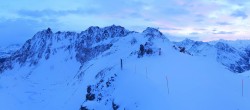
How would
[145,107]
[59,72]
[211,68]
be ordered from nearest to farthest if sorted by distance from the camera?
[145,107] → [211,68] → [59,72]

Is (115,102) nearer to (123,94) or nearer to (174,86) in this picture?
(123,94)

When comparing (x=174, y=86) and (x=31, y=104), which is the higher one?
(x=174, y=86)

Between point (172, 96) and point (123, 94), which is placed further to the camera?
point (123, 94)

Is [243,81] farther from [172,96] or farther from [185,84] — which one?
[172,96]

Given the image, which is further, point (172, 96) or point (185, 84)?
point (185, 84)

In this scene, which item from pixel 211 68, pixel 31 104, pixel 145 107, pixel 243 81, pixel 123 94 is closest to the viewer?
pixel 145 107

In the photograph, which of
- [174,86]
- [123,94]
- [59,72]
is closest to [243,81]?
[174,86]

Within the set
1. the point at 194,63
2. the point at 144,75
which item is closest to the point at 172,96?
the point at 144,75

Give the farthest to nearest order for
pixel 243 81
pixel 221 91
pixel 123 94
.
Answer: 1. pixel 243 81
2. pixel 123 94
3. pixel 221 91

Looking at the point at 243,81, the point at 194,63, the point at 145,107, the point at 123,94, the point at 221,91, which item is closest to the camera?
the point at 145,107
